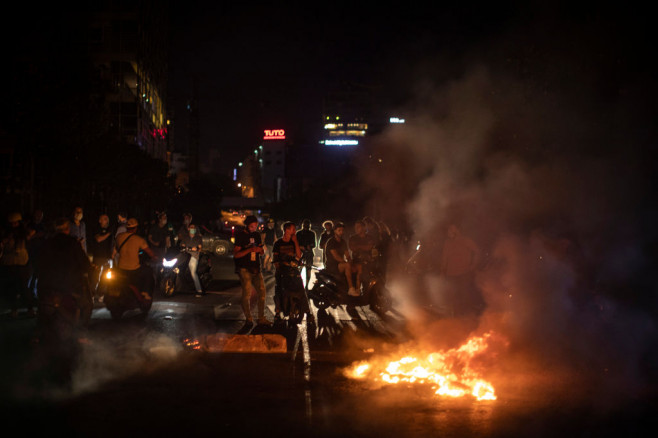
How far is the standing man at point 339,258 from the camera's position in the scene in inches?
424

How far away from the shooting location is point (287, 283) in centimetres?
974

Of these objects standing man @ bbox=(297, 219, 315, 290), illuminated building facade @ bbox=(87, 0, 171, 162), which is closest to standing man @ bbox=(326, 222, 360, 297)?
standing man @ bbox=(297, 219, 315, 290)

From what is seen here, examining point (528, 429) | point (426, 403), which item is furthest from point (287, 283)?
point (528, 429)

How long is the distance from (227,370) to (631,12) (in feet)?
24.9

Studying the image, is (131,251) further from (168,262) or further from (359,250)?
(359,250)

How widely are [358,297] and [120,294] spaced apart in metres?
4.08

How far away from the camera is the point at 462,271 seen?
9.54 meters

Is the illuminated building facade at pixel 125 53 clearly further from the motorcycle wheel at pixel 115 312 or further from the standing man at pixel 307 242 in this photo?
the motorcycle wheel at pixel 115 312

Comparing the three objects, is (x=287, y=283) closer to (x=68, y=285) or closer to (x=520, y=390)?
(x=68, y=285)

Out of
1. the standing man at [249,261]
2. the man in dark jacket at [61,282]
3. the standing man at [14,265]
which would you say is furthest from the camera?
the standing man at [14,265]

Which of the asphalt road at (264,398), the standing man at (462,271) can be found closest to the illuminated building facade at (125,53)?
the standing man at (462,271)

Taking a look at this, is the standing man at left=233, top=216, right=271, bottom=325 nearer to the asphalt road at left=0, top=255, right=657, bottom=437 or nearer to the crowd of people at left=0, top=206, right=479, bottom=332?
the crowd of people at left=0, top=206, right=479, bottom=332

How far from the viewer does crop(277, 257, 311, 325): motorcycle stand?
31.8ft

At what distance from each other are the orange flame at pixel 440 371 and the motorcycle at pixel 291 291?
9.16 feet
